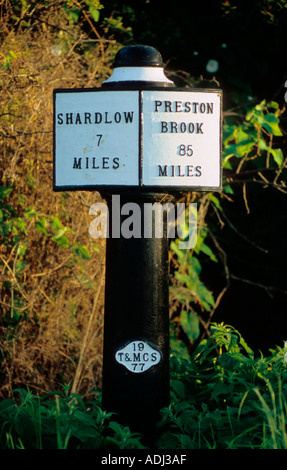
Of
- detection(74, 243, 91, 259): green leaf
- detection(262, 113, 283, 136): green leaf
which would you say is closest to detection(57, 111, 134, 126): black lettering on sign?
detection(74, 243, 91, 259): green leaf

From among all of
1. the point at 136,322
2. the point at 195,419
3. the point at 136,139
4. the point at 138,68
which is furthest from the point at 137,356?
the point at 138,68

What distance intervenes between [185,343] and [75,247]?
1.48 metres

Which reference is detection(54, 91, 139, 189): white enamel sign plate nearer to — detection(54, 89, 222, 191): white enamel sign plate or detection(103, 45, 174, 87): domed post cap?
detection(54, 89, 222, 191): white enamel sign plate

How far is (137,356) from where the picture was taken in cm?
Result: 318

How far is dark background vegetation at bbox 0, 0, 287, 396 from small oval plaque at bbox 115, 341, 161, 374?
1.26m

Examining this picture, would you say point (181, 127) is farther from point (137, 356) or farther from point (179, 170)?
point (137, 356)

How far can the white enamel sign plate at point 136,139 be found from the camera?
3146mm

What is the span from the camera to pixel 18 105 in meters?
4.34

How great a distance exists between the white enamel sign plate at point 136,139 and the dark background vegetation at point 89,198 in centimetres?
111

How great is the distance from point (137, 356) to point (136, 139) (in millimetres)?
909

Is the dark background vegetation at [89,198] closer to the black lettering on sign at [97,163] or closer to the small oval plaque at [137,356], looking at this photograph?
the black lettering on sign at [97,163]

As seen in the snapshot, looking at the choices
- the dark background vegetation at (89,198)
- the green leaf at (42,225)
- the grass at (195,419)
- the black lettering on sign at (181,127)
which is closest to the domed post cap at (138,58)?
the black lettering on sign at (181,127)

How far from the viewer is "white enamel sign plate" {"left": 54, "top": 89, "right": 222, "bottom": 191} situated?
10.3ft

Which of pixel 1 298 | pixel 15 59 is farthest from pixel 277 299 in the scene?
pixel 15 59
